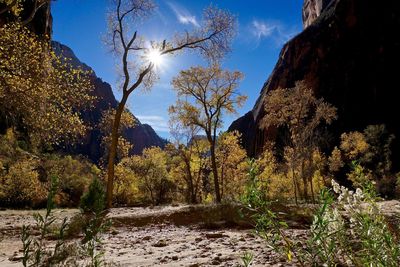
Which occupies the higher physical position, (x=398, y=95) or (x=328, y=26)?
(x=328, y=26)

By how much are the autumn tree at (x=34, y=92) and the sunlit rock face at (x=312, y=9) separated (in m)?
107

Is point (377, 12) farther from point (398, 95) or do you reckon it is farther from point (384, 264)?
point (384, 264)

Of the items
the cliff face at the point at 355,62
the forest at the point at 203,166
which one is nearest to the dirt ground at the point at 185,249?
the forest at the point at 203,166

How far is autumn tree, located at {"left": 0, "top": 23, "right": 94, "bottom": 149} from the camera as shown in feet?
28.1

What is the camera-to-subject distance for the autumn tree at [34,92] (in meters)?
8.58

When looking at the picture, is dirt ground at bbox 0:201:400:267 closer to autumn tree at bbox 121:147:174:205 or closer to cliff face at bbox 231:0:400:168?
autumn tree at bbox 121:147:174:205

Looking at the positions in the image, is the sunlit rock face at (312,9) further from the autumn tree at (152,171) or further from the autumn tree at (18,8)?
the autumn tree at (18,8)

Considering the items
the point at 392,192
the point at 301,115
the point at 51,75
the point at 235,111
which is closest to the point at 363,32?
the point at 392,192

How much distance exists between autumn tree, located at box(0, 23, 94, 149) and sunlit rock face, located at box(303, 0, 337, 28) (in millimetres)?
107228

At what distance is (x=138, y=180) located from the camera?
51.3m

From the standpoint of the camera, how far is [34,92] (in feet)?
28.6

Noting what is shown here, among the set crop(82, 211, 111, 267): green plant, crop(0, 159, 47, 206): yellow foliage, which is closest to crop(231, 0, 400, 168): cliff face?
crop(0, 159, 47, 206): yellow foliage

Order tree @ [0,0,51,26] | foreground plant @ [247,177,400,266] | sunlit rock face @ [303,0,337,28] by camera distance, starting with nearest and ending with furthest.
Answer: foreground plant @ [247,177,400,266], tree @ [0,0,51,26], sunlit rock face @ [303,0,337,28]

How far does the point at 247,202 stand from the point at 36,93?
8.22 m
